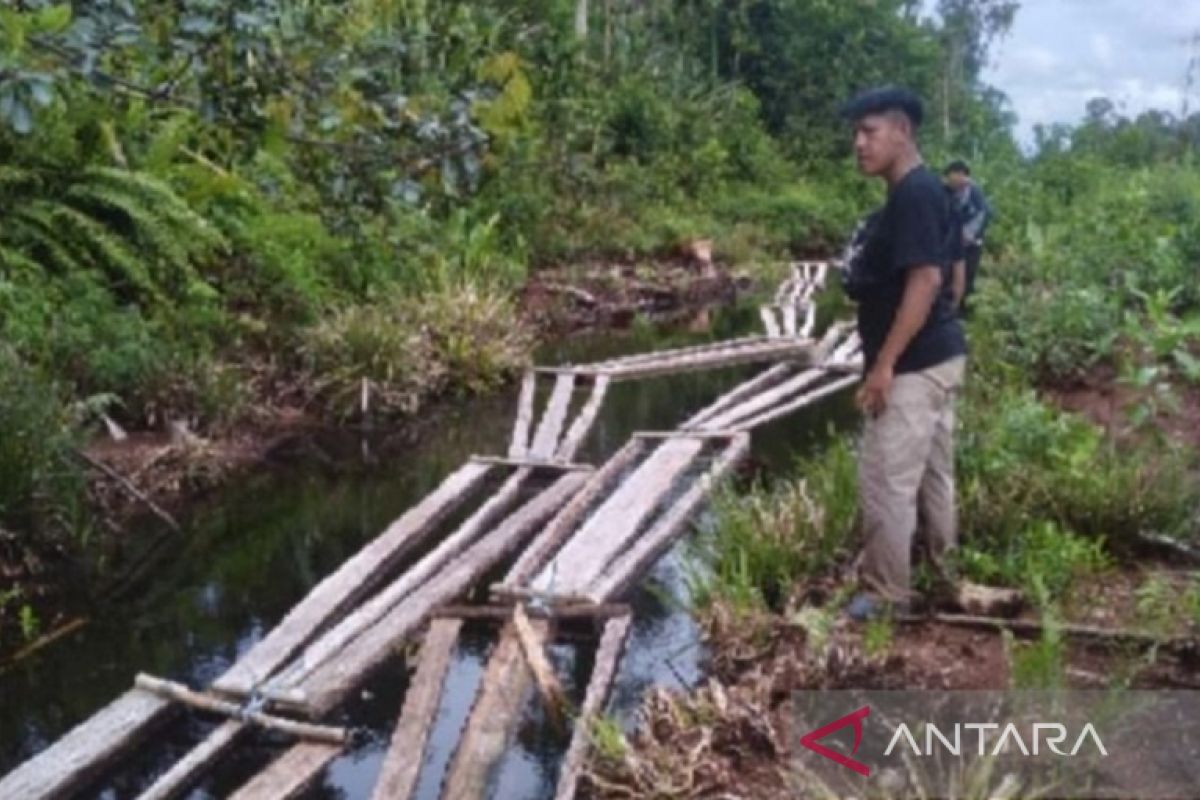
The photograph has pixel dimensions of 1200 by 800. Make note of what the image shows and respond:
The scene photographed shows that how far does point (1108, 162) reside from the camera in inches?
1235

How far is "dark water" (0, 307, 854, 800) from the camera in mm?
5055

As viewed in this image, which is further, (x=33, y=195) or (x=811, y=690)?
(x=33, y=195)

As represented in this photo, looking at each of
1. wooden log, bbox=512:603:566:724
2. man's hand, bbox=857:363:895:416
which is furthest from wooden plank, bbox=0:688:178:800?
man's hand, bbox=857:363:895:416

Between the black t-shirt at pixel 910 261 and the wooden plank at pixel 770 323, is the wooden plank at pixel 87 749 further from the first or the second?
the wooden plank at pixel 770 323

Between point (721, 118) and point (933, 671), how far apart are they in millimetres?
25539

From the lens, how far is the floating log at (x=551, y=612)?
5898 mm

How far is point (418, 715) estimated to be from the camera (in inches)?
195

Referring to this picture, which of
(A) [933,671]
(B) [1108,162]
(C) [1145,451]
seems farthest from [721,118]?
(A) [933,671]

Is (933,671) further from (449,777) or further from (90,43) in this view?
(90,43)

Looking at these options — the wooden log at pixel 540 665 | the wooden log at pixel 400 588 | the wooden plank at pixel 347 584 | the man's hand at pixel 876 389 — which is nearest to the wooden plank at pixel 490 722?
the wooden log at pixel 540 665

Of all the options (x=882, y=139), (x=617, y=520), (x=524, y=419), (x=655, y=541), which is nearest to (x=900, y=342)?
(x=882, y=139)

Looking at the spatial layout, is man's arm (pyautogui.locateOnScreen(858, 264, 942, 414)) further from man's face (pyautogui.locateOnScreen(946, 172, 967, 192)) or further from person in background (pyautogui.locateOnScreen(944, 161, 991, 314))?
man's face (pyautogui.locateOnScreen(946, 172, 967, 192))

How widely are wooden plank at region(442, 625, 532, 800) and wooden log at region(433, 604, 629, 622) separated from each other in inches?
10.0

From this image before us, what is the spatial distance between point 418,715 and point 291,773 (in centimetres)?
49
